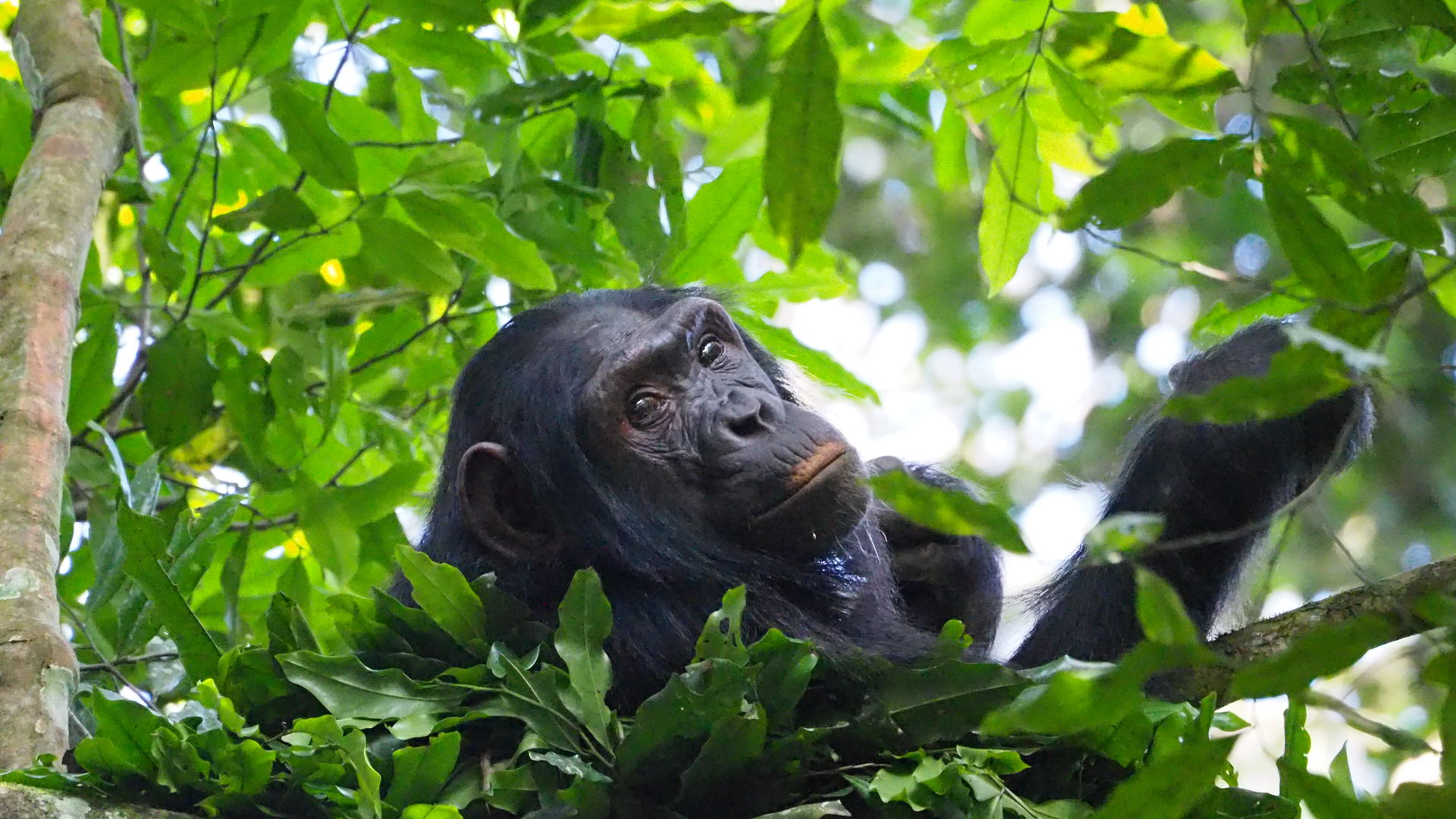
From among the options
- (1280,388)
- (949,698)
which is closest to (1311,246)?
(1280,388)

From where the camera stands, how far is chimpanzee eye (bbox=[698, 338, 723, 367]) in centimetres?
454

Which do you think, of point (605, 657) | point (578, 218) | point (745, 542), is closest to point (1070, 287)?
point (578, 218)

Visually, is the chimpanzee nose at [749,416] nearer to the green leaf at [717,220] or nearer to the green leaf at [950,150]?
the green leaf at [717,220]

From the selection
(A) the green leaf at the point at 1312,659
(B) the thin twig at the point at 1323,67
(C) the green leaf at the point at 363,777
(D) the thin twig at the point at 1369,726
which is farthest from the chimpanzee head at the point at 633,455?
(A) the green leaf at the point at 1312,659

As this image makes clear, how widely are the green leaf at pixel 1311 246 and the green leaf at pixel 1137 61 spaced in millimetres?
270

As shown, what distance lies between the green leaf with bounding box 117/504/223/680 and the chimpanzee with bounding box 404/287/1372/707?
0.86 metres

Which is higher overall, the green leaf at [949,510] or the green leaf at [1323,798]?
the green leaf at [949,510]

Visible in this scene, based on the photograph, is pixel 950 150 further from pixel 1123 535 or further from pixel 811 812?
pixel 1123 535

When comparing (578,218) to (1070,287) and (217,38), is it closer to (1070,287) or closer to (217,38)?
(217,38)

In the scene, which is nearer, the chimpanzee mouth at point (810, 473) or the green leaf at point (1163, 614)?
the green leaf at point (1163, 614)

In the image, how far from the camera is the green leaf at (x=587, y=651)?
122 inches

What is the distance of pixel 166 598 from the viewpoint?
3477mm

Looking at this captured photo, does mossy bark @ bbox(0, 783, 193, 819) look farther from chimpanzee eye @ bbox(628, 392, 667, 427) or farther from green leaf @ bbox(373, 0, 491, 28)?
green leaf @ bbox(373, 0, 491, 28)

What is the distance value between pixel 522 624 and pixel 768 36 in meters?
1.56
